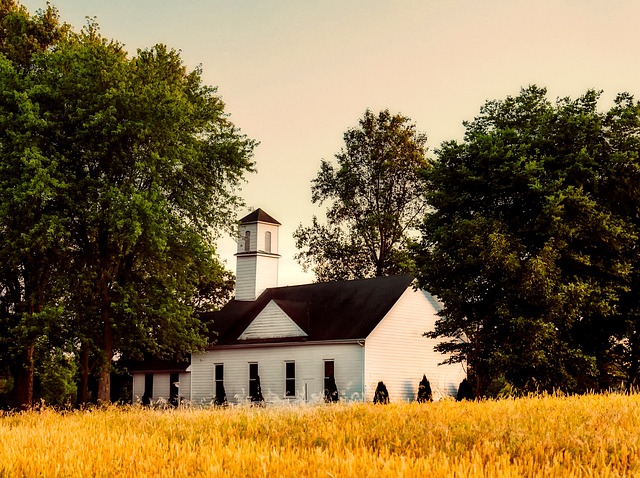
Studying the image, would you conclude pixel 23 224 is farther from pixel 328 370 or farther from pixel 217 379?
pixel 217 379

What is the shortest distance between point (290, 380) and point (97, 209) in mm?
15496

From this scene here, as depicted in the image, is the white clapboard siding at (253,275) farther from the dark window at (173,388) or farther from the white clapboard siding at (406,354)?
the white clapboard siding at (406,354)

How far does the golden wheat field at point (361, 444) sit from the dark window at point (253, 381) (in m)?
30.5

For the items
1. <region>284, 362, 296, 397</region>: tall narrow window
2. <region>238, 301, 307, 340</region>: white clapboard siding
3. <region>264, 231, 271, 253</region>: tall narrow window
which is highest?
<region>264, 231, 271, 253</region>: tall narrow window

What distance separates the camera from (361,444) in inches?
378

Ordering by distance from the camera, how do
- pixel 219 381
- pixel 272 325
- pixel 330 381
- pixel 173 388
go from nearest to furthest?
pixel 330 381 → pixel 272 325 → pixel 219 381 → pixel 173 388

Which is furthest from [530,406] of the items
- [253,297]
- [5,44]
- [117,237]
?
[253,297]

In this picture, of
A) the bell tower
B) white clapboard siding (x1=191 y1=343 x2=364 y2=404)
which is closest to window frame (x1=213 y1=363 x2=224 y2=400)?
white clapboard siding (x1=191 y1=343 x2=364 y2=404)

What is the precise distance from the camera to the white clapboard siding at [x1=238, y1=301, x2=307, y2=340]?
43.8 m

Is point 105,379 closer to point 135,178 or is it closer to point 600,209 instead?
point 135,178

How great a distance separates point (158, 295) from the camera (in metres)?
34.3

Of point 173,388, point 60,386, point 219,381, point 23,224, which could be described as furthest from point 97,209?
point 60,386

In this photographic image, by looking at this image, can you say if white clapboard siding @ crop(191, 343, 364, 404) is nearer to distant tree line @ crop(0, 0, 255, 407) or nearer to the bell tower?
the bell tower

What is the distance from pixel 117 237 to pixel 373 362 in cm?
1508
